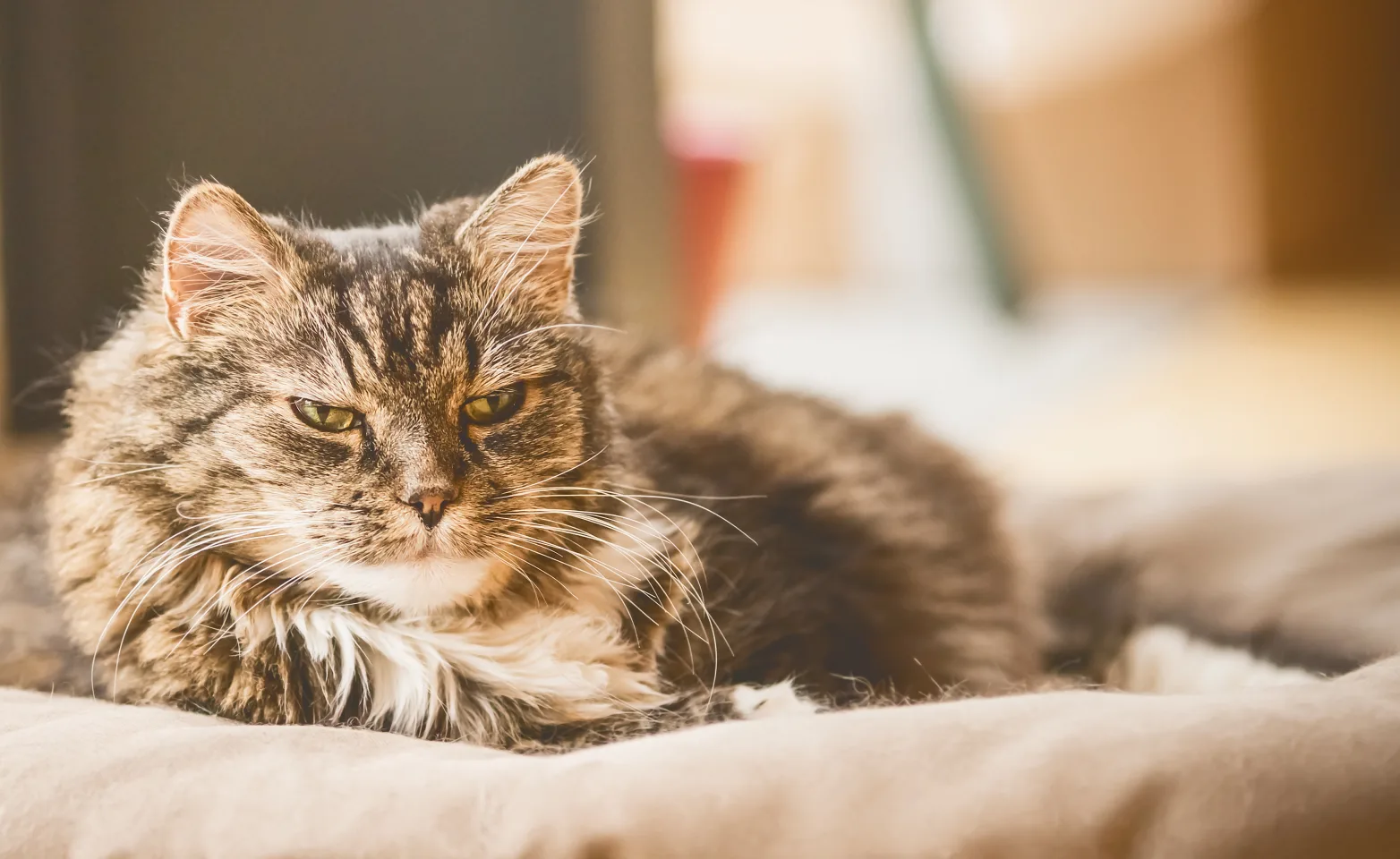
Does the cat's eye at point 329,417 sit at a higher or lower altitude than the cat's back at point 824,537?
higher

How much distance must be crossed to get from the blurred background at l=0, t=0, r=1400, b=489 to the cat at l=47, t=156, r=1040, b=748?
0.11 m

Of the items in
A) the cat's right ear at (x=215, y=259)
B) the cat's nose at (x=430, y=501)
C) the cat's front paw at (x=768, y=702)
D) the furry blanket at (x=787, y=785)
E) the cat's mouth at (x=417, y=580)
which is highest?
the cat's right ear at (x=215, y=259)

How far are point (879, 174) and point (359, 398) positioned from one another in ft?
17.6

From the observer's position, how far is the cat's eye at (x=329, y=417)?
965mm

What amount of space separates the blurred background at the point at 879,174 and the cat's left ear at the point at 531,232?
14 cm

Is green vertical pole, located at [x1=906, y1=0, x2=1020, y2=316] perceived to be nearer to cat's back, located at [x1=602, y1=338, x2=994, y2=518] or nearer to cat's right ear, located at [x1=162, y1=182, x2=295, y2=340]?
cat's back, located at [x1=602, y1=338, x2=994, y2=518]

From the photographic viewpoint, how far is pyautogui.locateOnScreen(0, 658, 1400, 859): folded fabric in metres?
0.79

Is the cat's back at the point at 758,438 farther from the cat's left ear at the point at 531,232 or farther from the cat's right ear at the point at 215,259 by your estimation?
the cat's right ear at the point at 215,259

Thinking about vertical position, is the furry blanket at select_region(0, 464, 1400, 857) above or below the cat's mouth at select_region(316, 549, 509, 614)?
below

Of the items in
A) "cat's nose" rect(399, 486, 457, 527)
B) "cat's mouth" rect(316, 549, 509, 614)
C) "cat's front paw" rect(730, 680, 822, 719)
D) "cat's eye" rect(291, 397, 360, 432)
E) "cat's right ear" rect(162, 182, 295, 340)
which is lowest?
"cat's front paw" rect(730, 680, 822, 719)

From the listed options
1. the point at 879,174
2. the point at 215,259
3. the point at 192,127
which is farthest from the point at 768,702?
the point at 879,174

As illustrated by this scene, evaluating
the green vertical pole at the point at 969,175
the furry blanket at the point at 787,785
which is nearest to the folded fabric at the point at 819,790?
the furry blanket at the point at 787,785

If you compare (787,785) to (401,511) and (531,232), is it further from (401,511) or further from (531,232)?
(531,232)

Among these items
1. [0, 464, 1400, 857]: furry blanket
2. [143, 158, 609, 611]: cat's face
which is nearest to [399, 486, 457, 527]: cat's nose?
[143, 158, 609, 611]: cat's face
